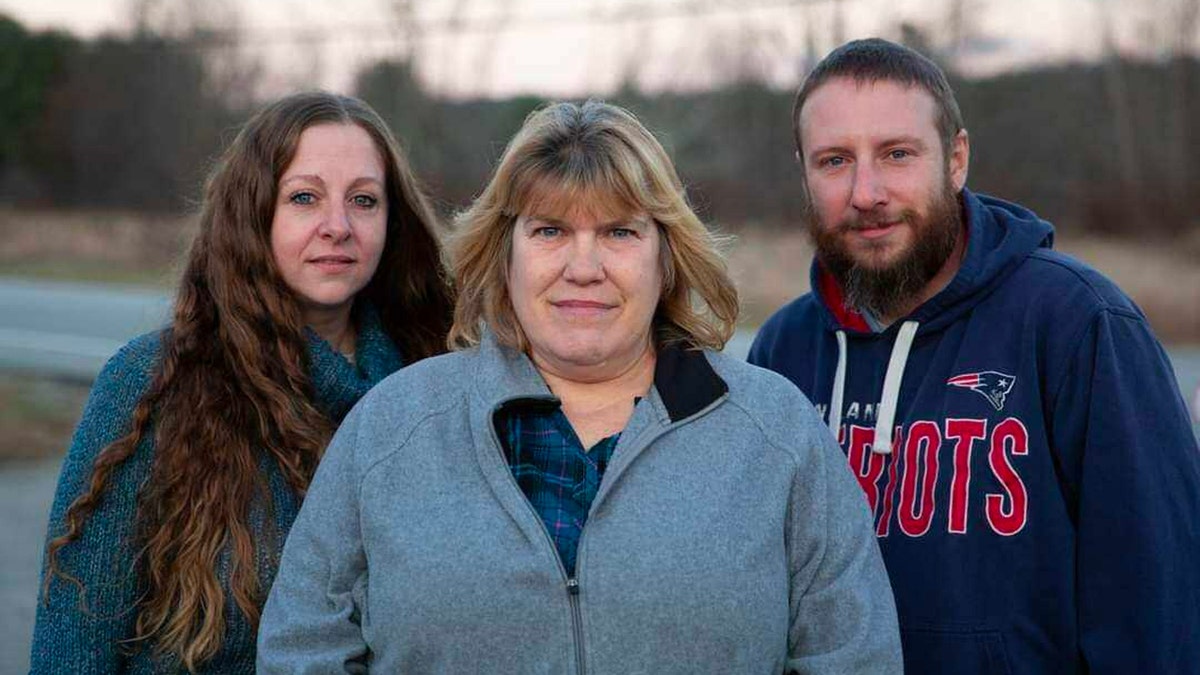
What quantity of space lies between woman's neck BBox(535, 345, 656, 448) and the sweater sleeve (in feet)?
3.25

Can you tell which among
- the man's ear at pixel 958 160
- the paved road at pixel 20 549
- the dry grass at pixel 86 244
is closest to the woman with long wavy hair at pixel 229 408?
the man's ear at pixel 958 160

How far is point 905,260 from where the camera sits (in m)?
3.07

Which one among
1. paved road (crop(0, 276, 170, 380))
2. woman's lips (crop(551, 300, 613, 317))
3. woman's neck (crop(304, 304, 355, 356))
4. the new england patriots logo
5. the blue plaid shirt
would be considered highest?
paved road (crop(0, 276, 170, 380))

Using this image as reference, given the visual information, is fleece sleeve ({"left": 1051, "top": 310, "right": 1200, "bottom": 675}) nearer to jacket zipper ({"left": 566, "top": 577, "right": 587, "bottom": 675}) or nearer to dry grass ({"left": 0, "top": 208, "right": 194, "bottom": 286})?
jacket zipper ({"left": 566, "top": 577, "right": 587, "bottom": 675})

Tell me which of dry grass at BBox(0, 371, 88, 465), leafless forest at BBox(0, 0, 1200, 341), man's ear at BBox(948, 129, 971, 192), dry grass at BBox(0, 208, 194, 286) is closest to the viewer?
man's ear at BBox(948, 129, 971, 192)

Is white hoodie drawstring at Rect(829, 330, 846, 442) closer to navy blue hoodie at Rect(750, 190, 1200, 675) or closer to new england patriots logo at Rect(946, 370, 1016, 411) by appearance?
navy blue hoodie at Rect(750, 190, 1200, 675)

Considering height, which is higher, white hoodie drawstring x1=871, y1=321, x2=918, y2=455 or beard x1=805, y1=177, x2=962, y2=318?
beard x1=805, y1=177, x2=962, y2=318

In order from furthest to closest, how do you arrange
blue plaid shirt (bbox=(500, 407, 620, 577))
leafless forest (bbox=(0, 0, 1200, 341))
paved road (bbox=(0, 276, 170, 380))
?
leafless forest (bbox=(0, 0, 1200, 341)) < paved road (bbox=(0, 276, 170, 380)) < blue plaid shirt (bbox=(500, 407, 620, 577))

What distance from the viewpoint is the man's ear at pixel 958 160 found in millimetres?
3135

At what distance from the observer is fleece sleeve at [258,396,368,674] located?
2.45m

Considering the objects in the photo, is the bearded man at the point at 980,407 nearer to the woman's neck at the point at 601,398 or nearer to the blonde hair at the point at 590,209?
the blonde hair at the point at 590,209

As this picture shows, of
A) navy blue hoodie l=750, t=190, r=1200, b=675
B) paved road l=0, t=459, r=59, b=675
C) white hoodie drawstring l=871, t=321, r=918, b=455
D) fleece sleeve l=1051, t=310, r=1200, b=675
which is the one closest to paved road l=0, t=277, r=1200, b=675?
paved road l=0, t=459, r=59, b=675

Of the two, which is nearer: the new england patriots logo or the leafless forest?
the new england patriots logo

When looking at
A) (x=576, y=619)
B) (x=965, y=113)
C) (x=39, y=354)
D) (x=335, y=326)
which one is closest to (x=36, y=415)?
(x=39, y=354)
